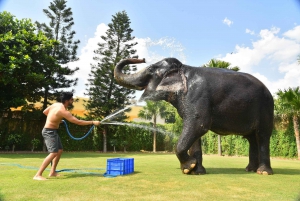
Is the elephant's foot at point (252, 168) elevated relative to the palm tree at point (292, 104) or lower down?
lower down

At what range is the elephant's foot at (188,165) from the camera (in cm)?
565

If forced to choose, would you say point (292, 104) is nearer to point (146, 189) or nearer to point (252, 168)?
point (252, 168)

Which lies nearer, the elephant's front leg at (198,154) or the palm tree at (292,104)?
the elephant's front leg at (198,154)

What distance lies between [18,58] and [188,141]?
39.0 feet

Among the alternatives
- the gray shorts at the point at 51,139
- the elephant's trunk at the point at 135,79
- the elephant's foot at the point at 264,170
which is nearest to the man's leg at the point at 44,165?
the gray shorts at the point at 51,139

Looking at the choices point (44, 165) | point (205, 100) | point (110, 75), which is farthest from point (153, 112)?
point (44, 165)

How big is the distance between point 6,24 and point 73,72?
7325 mm

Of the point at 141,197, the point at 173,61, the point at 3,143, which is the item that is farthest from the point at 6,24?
the point at 141,197

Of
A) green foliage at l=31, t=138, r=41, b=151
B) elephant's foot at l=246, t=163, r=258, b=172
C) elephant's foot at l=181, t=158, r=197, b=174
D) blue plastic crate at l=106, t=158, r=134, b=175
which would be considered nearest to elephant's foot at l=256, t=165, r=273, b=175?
elephant's foot at l=246, t=163, r=258, b=172

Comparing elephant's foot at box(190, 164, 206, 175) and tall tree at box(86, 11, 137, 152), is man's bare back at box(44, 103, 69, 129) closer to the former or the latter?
elephant's foot at box(190, 164, 206, 175)

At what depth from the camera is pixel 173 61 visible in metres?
6.32

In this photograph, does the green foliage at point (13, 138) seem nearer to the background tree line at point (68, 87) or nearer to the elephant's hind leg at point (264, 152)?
the background tree line at point (68, 87)

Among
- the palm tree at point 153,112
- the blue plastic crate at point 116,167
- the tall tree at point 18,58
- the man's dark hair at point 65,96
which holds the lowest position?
the blue plastic crate at point 116,167

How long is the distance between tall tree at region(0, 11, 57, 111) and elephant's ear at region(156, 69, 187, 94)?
10203 mm
